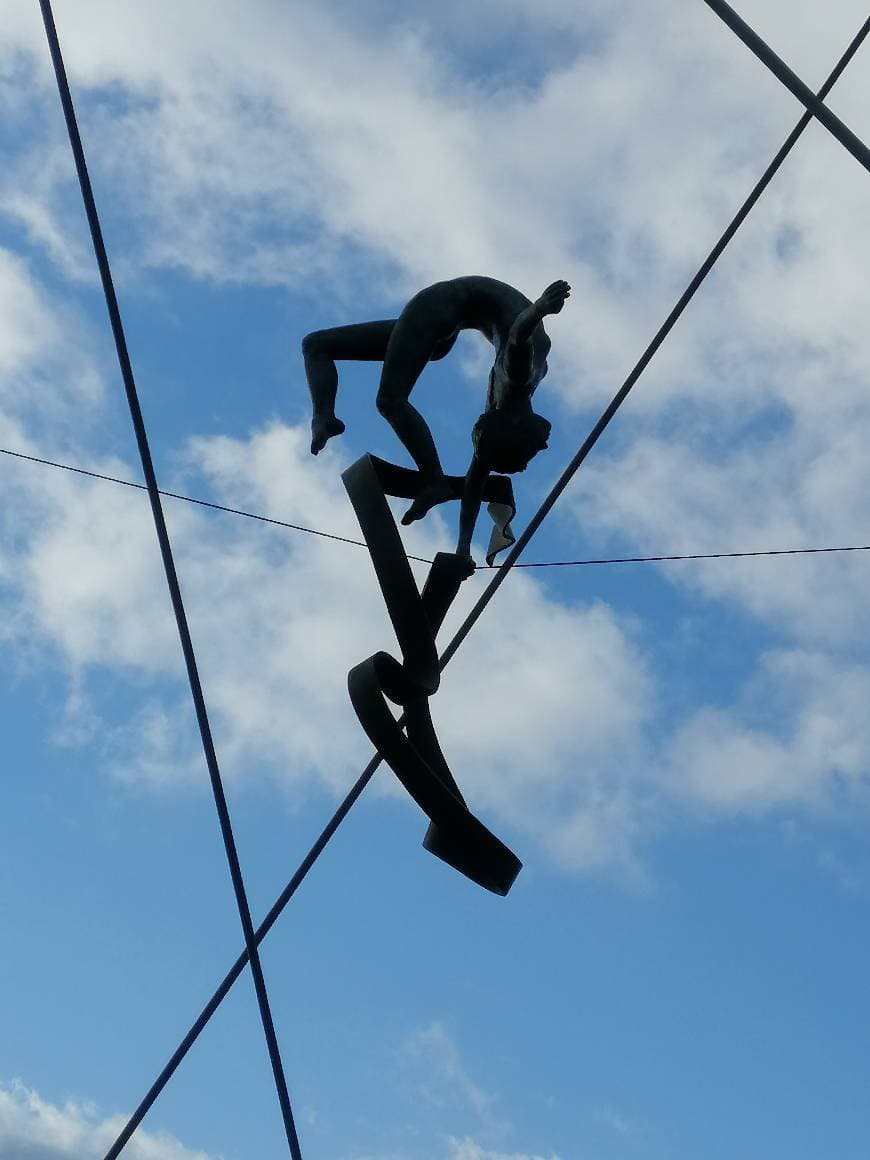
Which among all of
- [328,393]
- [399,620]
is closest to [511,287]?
[328,393]

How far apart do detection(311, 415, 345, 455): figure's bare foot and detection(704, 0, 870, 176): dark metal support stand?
2.20m

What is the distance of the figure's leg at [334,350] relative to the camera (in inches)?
312

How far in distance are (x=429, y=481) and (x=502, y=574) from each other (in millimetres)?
508

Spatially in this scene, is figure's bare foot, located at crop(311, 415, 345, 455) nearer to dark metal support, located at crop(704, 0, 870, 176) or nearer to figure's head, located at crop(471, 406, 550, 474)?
figure's head, located at crop(471, 406, 550, 474)

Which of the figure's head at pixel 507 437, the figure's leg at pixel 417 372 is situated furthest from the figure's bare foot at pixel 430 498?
the figure's head at pixel 507 437

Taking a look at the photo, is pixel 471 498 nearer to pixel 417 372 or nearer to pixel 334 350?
pixel 417 372

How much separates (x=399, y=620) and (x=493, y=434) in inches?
36.5

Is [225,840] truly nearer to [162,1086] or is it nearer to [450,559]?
[162,1086]

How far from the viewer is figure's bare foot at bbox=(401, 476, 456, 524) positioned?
304 inches

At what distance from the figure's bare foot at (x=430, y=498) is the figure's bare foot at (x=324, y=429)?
44 centimetres

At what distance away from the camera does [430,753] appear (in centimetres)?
751

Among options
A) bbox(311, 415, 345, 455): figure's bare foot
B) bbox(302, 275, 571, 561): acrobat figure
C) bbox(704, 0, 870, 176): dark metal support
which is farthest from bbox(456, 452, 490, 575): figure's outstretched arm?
bbox(704, 0, 870, 176): dark metal support

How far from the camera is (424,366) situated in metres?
7.93

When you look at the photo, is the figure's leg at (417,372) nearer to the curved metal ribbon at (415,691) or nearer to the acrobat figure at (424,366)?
the acrobat figure at (424,366)
